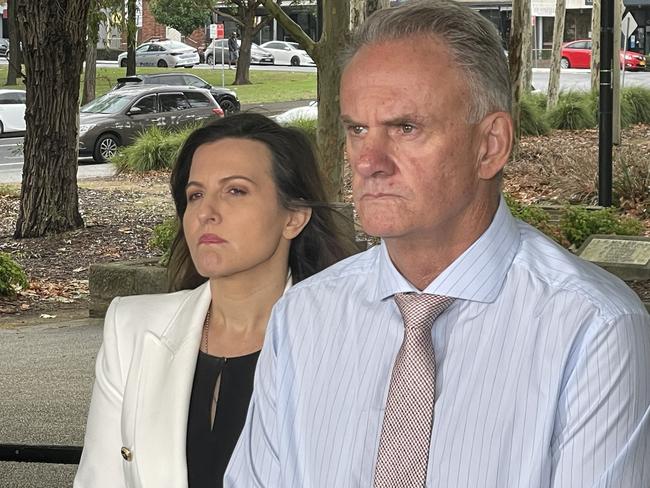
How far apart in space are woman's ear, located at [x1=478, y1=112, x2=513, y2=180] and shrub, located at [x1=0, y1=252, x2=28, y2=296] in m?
10.2

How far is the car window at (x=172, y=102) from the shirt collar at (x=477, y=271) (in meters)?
29.1

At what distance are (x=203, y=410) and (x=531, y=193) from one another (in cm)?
1589

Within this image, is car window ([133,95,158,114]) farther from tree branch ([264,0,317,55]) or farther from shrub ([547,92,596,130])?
tree branch ([264,0,317,55])

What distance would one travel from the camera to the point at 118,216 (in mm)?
18125

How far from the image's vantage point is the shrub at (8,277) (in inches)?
474

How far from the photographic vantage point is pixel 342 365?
2.30 metres

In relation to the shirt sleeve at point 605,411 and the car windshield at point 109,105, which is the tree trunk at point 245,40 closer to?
the car windshield at point 109,105

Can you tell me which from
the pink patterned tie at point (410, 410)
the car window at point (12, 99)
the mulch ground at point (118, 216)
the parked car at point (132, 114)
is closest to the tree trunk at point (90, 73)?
the car window at point (12, 99)

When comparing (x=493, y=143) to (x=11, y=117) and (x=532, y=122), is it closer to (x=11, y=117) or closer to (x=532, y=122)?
(x=532, y=122)

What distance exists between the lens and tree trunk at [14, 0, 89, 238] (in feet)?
49.5

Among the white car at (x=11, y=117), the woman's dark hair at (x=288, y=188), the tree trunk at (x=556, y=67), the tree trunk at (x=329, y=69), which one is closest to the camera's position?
the woman's dark hair at (x=288, y=188)

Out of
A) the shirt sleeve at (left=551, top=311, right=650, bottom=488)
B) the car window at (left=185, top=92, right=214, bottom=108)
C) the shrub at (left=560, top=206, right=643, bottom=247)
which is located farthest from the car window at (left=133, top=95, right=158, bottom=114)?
the shirt sleeve at (left=551, top=311, right=650, bottom=488)

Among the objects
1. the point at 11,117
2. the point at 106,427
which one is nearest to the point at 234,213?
the point at 106,427

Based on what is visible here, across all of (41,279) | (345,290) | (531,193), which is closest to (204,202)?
(345,290)
